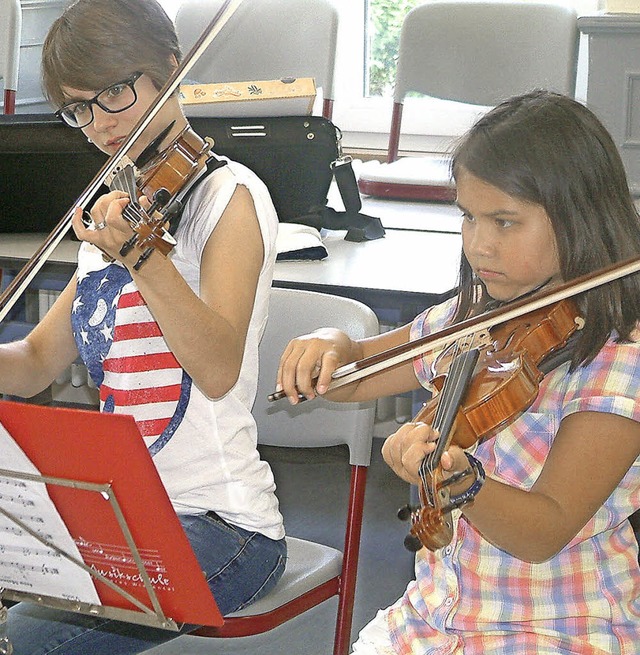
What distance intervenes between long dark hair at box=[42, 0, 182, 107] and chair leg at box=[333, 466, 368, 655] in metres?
0.57

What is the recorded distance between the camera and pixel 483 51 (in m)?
2.95

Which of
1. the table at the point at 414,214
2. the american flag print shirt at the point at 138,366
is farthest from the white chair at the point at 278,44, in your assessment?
the american flag print shirt at the point at 138,366

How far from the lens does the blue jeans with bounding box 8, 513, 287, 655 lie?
118 centimetres

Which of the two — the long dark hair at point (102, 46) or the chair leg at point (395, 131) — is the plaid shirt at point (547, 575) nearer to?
the long dark hair at point (102, 46)

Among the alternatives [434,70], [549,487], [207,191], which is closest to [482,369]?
[549,487]

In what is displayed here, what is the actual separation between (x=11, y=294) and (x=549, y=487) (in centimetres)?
62

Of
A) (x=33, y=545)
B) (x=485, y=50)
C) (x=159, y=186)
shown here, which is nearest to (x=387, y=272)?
(x=159, y=186)

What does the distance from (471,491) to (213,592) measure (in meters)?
0.47

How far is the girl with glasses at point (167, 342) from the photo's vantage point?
123cm

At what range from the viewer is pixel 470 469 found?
875mm

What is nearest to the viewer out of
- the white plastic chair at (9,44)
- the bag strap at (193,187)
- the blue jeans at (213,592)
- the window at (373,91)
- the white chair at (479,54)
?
the blue jeans at (213,592)

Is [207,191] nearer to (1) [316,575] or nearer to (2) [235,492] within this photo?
(2) [235,492]

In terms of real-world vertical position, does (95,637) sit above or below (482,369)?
below

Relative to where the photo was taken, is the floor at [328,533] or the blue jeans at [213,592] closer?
the blue jeans at [213,592]
